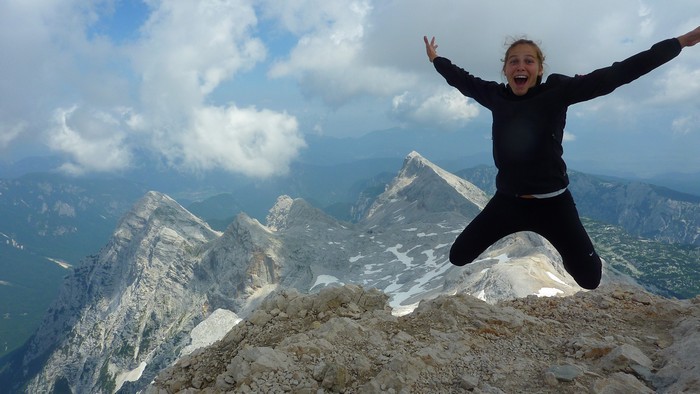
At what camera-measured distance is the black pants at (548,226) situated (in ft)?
27.3

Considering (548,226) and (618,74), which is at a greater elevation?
(618,74)

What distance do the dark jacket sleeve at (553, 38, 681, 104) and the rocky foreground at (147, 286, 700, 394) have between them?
16.2 ft

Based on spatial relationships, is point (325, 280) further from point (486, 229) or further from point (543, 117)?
point (543, 117)

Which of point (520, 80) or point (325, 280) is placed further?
point (325, 280)

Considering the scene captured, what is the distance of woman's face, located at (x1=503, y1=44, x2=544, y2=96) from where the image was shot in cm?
773

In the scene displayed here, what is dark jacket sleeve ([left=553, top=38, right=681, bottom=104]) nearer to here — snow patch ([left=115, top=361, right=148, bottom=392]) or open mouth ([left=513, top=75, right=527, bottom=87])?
open mouth ([left=513, top=75, right=527, bottom=87])

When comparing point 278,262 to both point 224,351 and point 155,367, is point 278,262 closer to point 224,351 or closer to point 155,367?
point 155,367

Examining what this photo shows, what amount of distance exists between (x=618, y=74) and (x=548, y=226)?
323cm

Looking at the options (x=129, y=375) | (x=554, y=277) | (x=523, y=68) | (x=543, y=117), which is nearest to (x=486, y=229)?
(x=543, y=117)

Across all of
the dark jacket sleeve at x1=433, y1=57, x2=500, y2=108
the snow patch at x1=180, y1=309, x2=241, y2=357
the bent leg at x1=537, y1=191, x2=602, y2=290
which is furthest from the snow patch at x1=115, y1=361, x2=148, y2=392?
the bent leg at x1=537, y1=191, x2=602, y2=290

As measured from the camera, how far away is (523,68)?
772 centimetres

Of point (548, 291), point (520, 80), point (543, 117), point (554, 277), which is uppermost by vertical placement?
point (520, 80)

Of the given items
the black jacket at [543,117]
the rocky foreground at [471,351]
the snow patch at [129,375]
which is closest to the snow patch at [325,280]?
the snow patch at [129,375]

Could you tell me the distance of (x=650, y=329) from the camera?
380 inches
